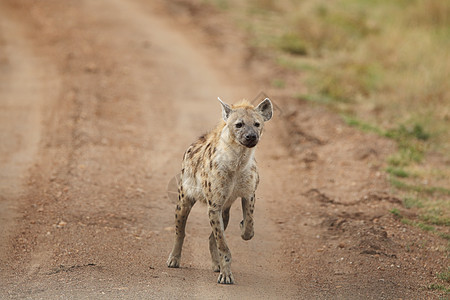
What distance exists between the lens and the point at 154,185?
321 inches

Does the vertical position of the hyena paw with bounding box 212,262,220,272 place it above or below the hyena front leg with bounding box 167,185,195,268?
below

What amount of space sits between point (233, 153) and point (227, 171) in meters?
0.15

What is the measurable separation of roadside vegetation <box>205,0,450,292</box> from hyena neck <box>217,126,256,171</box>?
2.09 m

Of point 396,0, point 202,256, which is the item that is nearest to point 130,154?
point 202,256

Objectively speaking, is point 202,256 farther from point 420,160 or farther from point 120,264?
point 420,160

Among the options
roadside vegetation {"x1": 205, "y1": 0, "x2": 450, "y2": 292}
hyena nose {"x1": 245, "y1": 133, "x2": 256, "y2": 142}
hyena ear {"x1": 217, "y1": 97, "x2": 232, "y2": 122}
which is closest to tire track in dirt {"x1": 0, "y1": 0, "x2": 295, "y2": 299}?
hyena nose {"x1": 245, "y1": 133, "x2": 256, "y2": 142}

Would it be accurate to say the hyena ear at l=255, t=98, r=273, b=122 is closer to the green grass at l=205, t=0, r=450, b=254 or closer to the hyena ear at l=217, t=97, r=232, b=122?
the hyena ear at l=217, t=97, r=232, b=122

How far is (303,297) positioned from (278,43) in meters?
9.82

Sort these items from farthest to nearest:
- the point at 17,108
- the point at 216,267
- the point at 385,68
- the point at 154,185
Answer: the point at 385,68, the point at 17,108, the point at 154,185, the point at 216,267

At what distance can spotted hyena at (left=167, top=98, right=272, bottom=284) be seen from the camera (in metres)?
5.52

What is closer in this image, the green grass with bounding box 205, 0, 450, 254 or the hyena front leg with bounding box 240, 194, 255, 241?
the hyena front leg with bounding box 240, 194, 255, 241

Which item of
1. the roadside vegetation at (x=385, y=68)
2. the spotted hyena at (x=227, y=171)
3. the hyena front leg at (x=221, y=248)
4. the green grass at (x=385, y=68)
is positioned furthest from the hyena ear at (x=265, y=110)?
the green grass at (x=385, y=68)

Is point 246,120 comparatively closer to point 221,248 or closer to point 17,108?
point 221,248

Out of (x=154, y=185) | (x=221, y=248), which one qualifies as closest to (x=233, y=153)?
(x=221, y=248)
